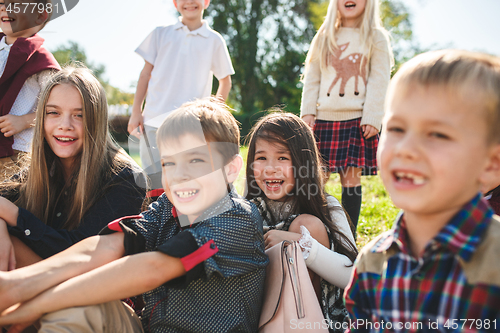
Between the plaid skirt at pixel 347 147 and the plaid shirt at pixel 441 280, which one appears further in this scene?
the plaid skirt at pixel 347 147

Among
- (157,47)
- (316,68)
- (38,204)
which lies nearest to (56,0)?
(157,47)

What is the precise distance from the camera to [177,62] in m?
3.75

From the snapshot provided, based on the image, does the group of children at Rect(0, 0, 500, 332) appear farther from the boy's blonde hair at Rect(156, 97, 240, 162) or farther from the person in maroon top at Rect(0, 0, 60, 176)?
the person in maroon top at Rect(0, 0, 60, 176)

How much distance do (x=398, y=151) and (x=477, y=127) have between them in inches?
8.2

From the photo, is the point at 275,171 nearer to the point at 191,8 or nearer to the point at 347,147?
the point at 347,147

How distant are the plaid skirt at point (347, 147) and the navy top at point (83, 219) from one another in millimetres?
1705

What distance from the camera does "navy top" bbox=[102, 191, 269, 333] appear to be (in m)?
1.51

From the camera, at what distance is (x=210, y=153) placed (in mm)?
1790

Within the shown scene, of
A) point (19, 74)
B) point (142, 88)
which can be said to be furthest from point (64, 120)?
point (142, 88)

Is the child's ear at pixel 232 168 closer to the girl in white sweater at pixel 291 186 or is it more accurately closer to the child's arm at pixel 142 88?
the girl in white sweater at pixel 291 186

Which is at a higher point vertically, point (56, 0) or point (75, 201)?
point (56, 0)

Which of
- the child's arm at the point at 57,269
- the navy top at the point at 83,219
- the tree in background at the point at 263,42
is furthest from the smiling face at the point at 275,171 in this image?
the tree in background at the point at 263,42

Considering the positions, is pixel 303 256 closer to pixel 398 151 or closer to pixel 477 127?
pixel 398 151

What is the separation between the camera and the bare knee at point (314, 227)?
2.12 metres
